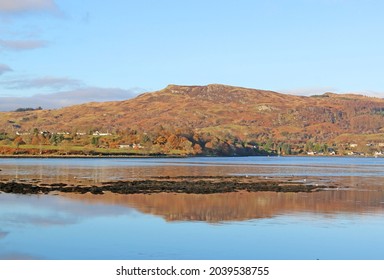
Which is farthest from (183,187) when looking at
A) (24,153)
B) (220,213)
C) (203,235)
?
(24,153)

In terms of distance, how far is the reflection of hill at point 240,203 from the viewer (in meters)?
29.2

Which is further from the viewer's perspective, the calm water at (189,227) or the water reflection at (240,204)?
the water reflection at (240,204)

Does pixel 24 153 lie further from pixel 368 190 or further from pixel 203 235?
pixel 203 235

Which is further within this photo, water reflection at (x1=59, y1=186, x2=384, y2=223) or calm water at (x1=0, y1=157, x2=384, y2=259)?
water reflection at (x1=59, y1=186, x2=384, y2=223)

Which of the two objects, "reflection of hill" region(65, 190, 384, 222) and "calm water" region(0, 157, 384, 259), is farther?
"reflection of hill" region(65, 190, 384, 222)

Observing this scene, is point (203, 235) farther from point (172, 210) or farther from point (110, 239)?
point (172, 210)

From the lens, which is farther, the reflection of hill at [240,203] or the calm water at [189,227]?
the reflection of hill at [240,203]

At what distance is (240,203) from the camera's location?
3456 cm

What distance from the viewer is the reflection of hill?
29203 mm

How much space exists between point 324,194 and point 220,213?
13976 millimetres

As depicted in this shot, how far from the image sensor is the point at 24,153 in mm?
169750
